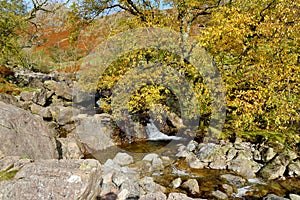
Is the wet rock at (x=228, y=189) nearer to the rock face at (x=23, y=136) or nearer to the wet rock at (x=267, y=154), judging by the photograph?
the wet rock at (x=267, y=154)

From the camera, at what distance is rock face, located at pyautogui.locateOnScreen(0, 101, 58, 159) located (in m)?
6.03

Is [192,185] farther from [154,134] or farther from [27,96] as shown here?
[27,96]

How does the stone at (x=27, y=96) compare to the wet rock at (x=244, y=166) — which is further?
the stone at (x=27, y=96)

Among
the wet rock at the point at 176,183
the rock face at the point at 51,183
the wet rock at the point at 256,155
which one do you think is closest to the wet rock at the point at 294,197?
the wet rock at the point at 256,155

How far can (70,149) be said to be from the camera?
32.8 ft

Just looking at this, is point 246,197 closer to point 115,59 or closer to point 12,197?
point 12,197

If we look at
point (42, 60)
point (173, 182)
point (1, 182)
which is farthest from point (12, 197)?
point (42, 60)

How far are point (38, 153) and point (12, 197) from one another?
3533mm

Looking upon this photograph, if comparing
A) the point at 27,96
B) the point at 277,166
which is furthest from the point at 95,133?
the point at 277,166

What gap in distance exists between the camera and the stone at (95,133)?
11523mm

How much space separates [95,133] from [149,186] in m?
5.50

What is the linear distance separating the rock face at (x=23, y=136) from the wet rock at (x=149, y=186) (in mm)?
2994

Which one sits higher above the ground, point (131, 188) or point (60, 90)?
point (60, 90)

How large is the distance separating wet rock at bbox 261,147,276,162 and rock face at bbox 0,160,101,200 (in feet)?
23.8
